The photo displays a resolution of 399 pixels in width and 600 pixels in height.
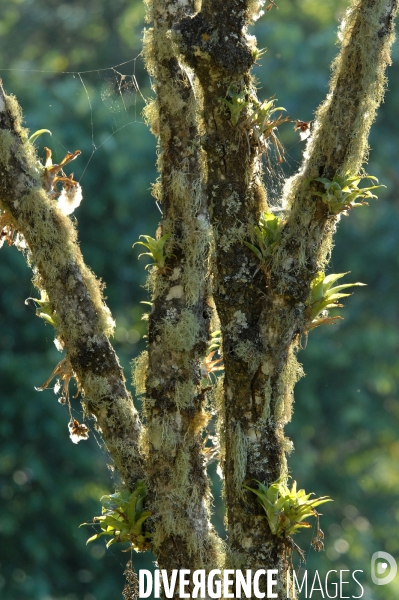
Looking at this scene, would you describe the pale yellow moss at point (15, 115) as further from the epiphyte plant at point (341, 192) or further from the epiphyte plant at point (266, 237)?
the epiphyte plant at point (341, 192)

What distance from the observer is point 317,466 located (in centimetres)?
887

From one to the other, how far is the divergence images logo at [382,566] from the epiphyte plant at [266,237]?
697 cm

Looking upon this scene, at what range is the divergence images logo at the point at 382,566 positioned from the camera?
847 cm

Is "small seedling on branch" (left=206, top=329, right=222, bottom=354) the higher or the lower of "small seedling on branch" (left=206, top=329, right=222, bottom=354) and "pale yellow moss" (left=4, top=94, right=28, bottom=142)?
the lower

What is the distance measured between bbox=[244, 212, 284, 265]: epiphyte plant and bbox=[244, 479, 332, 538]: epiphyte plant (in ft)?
1.96

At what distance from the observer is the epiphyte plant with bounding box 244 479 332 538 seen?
7.11ft

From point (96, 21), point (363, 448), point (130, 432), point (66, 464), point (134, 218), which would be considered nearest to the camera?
point (130, 432)

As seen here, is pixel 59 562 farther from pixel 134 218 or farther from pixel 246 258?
pixel 246 258

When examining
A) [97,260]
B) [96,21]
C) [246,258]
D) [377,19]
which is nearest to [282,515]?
[246,258]

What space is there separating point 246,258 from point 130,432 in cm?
61

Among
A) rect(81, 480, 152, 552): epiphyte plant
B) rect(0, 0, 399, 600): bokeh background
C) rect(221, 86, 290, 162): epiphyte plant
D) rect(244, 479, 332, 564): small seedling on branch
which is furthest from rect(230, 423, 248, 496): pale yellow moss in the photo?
rect(0, 0, 399, 600): bokeh background

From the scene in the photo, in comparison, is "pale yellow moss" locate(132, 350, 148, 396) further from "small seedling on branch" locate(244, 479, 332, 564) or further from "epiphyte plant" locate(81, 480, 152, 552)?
"small seedling on branch" locate(244, 479, 332, 564)

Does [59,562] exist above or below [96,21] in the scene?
Result: below

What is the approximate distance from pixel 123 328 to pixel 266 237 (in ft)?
20.3
